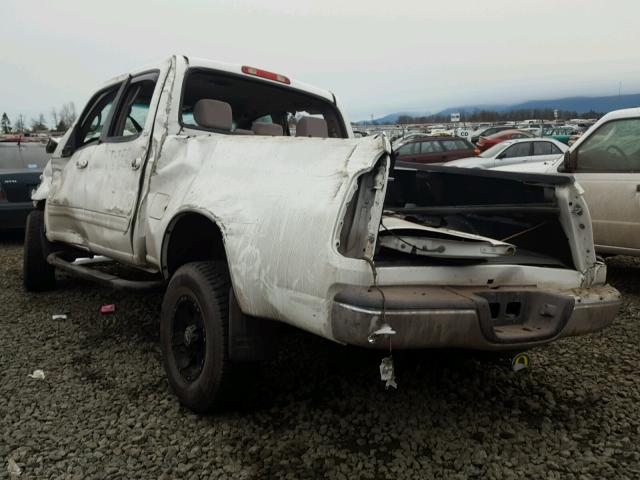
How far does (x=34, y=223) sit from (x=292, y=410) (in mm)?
3528

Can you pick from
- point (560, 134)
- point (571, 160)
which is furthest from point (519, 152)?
point (560, 134)

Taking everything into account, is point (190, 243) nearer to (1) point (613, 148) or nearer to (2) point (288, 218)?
(2) point (288, 218)

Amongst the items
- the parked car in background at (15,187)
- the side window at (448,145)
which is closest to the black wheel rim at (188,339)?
the parked car in background at (15,187)

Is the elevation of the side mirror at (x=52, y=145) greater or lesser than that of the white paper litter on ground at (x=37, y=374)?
greater

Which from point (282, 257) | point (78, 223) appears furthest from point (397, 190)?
point (78, 223)

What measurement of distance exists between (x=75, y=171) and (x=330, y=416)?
2.90 meters

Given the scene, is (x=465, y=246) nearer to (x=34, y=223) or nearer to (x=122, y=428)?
(x=122, y=428)

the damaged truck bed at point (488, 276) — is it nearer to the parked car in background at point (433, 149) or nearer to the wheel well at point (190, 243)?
the wheel well at point (190, 243)

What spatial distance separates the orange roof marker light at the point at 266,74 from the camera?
3899 millimetres

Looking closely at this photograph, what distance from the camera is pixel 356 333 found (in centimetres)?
197

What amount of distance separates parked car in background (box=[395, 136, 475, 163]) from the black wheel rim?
15.2 m

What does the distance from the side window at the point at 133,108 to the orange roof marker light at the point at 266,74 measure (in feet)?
2.22

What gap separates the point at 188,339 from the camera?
278cm

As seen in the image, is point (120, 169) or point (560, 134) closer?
point (120, 169)
